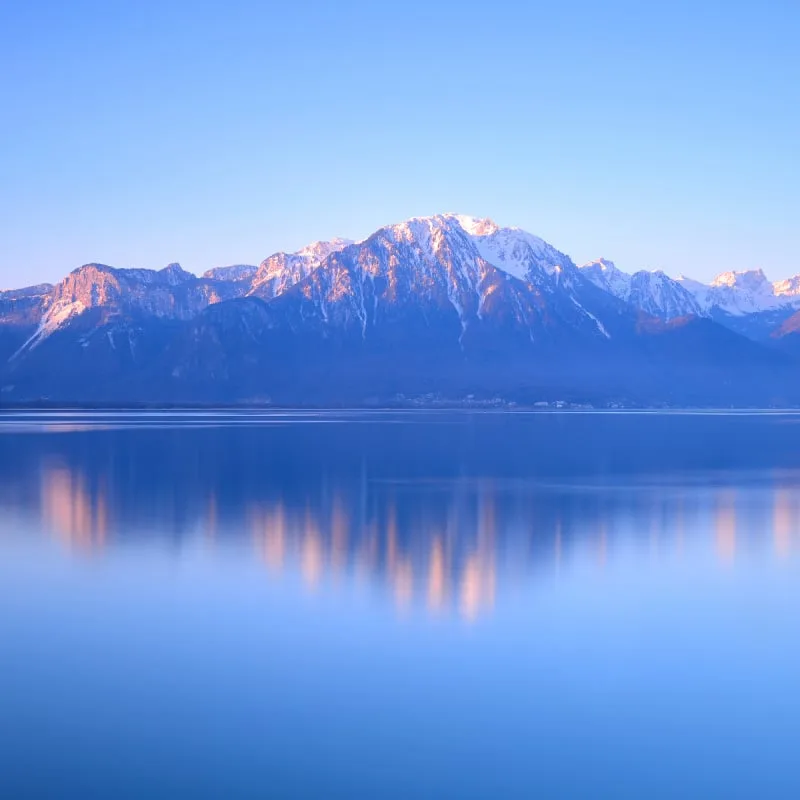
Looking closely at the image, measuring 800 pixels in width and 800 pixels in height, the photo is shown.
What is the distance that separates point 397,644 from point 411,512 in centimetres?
1905

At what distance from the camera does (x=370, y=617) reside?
23453 millimetres

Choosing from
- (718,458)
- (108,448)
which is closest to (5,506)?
(108,448)

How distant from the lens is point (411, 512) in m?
40.3

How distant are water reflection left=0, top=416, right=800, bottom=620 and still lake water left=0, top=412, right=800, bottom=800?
0.18 metres

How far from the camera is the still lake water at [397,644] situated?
1527cm

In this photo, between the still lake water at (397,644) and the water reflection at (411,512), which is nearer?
the still lake water at (397,644)

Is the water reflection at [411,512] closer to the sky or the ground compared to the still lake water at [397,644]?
closer to the sky

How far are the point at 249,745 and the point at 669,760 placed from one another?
18.7 feet

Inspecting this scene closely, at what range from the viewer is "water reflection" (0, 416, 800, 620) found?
97.2ft

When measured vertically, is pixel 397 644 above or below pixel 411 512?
below

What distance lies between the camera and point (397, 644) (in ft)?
69.7

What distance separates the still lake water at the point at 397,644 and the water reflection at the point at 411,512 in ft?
0.60

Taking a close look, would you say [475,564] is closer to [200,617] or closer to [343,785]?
[200,617]

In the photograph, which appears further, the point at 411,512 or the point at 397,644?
the point at 411,512
